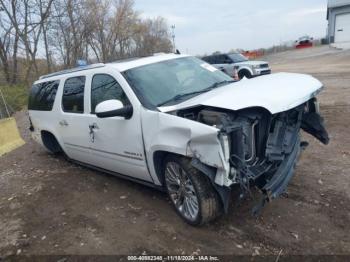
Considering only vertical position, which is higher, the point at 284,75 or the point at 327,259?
the point at 284,75

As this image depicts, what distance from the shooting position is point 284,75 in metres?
4.50

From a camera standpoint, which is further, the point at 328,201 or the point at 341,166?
the point at 341,166

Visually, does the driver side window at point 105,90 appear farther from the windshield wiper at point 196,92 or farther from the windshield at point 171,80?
the windshield wiper at point 196,92

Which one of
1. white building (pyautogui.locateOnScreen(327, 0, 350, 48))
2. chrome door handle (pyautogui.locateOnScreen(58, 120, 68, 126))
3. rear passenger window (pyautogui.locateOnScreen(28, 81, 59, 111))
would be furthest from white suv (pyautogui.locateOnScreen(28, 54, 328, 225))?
white building (pyautogui.locateOnScreen(327, 0, 350, 48))

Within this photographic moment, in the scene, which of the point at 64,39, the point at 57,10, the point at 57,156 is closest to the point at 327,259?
the point at 57,156

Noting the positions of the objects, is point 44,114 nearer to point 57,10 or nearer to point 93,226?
point 93,226

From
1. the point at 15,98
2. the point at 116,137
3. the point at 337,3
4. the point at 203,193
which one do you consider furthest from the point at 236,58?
→ the point at 337,3

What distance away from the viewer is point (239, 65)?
18.1 m

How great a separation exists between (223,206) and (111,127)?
5.81 ft

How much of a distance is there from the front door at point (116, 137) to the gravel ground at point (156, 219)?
0.49 meters

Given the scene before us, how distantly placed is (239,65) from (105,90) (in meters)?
14.4

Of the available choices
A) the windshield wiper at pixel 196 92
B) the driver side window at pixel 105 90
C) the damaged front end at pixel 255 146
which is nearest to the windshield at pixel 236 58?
the windshield wiper at pixel 196 92

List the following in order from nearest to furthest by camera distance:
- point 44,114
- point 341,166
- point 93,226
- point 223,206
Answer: point 223,206
point 93,226
point 341,166
point 44,114

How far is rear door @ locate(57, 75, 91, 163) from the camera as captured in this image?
5.16 metres
